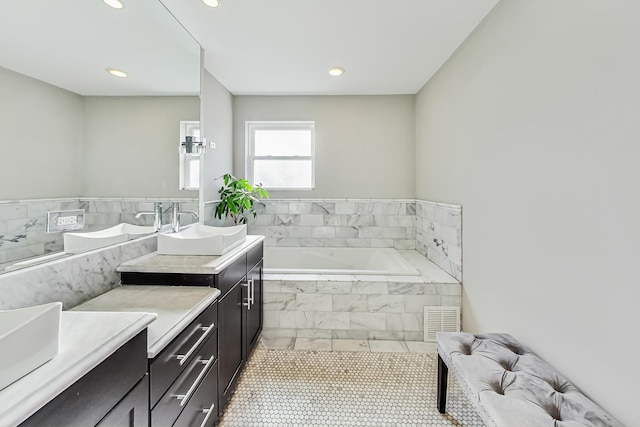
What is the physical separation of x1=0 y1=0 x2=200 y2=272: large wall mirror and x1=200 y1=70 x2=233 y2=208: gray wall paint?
0.59m

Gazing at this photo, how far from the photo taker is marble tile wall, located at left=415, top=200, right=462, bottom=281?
230cm

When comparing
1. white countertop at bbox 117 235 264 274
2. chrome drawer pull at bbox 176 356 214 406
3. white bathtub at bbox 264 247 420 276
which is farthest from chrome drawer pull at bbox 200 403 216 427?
white bathtub at bbox 264 247 420 276

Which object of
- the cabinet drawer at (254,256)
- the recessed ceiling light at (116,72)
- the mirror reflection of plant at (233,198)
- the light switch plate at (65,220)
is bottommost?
the cabinet drawer at (254,256)

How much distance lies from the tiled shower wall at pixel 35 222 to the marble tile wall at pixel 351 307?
1.32 m

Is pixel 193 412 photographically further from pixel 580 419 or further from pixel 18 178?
pixel 580 419

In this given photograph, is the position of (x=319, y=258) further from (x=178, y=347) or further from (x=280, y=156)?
(x=178, y=347)

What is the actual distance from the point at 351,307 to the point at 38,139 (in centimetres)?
218

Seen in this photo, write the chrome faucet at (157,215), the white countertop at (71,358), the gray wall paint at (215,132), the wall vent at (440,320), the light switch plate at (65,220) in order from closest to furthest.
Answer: the white countertop at (71,358)
the light switch plate at (65,220)
the chrome faucet at (157,215)
the wall vent at (440,320)
the gray wall paint at (215,132)

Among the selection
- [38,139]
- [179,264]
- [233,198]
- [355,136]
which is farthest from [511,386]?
[355,136]

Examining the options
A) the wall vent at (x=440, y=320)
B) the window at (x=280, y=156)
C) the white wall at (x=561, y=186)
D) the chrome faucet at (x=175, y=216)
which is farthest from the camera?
the window at (x=280, y=156)

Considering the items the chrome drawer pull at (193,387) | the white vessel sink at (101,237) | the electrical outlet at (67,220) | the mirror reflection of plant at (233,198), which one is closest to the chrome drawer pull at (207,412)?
the chrome drawer pull at (193,387)

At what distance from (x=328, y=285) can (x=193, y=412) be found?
1.33 metres

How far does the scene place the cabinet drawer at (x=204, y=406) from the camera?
1107mm

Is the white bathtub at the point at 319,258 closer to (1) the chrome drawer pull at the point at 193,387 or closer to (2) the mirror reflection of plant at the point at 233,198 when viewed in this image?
(2) the mirror reflection of plant at the point at 233,198
